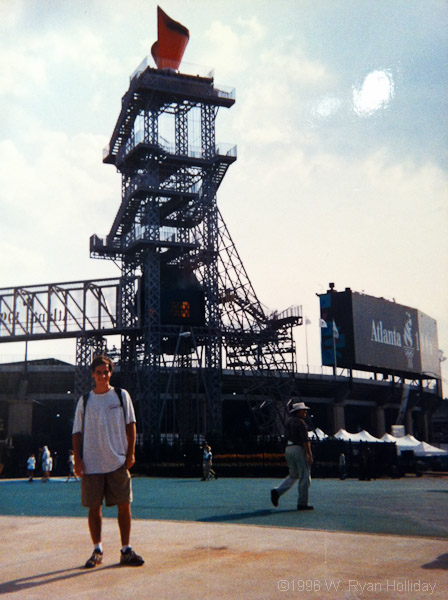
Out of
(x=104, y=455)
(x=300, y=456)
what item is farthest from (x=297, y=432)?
(x=104, y=455)

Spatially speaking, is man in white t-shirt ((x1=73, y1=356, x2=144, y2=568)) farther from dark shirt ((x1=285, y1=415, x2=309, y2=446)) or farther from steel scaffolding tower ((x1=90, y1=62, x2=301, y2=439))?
steel scaffolding tower ((x1=90, y1=62, x2=301, y2=439))

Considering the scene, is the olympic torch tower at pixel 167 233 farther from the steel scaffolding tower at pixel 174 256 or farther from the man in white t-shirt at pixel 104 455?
the man in white t-shirt at pixel 104 455

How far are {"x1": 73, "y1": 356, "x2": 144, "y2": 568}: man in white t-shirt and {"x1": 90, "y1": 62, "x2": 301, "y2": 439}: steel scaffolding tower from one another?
40.9 metres

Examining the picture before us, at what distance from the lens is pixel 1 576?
5555mm

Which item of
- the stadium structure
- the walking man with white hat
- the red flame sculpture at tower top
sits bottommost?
the walking man with white hat

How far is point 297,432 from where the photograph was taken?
33.7 ft

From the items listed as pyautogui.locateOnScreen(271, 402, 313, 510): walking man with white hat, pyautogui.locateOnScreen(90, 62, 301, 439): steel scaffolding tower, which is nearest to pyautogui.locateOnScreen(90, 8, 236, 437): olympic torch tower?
pyautogui.locateOnScreen(90, 62, 301, 439): steel scaffolding tower

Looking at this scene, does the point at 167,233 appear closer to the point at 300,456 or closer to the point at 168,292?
the point at 168,292

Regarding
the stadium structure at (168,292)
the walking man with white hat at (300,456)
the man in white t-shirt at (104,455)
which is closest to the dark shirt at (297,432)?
the walking man with white hat at (300,456)

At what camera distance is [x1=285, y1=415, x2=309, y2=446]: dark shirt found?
10242 mm

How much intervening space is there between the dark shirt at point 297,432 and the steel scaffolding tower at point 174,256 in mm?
36904

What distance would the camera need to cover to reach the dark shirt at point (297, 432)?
10242mm

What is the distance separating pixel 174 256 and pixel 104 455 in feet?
149

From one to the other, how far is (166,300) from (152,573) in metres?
43.7
